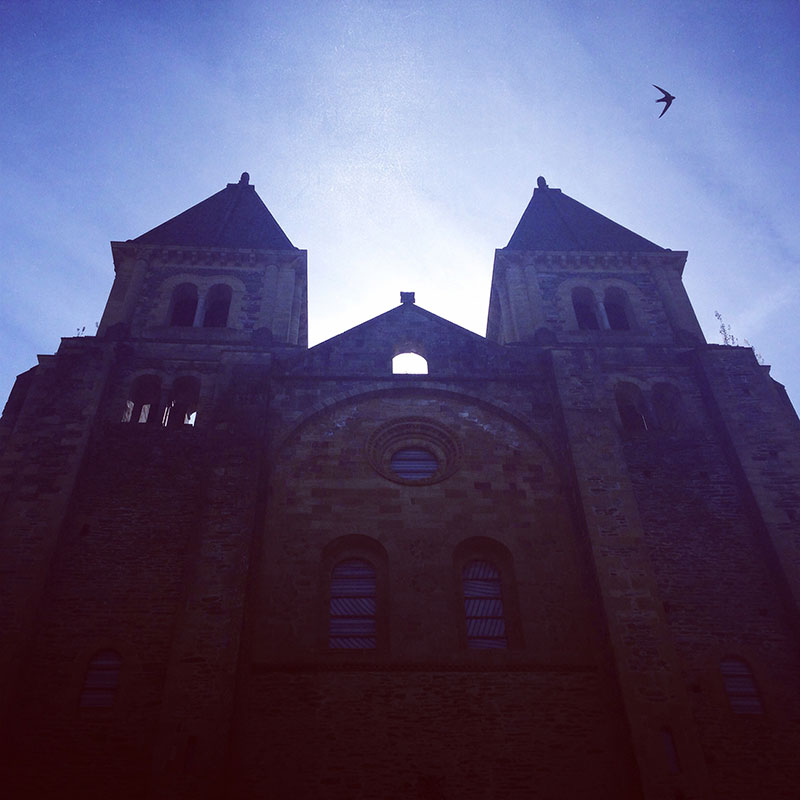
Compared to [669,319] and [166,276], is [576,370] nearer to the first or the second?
[669,319]

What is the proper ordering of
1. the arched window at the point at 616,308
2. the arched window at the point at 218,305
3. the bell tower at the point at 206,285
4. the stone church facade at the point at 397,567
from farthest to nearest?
the arched window at the point at 616,308 → the arched window at the point at 218,305 → the bell tower at the point at 206,285 → the stone church facade at the point at 397,567

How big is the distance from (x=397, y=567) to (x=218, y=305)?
1112 cm

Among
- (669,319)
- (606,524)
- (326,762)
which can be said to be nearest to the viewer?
(326,762)

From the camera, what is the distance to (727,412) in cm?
1631

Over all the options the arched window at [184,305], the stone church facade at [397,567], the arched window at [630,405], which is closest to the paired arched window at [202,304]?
the arched window at [184,305]

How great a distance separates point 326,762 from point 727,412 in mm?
11627

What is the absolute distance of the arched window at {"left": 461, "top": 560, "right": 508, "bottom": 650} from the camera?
42.3ft

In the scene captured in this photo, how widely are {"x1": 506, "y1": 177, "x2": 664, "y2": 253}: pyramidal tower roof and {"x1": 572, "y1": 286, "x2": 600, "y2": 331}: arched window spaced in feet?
5.06

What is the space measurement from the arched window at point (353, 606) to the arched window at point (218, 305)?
9757mm

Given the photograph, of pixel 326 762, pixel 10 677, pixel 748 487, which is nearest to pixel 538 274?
pixel 748 487

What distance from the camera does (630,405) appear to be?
18.0m

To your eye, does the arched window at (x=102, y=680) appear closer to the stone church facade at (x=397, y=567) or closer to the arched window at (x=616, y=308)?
the stone church facade at (x=397, y=567)

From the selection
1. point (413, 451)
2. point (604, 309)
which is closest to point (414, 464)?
point (413, 451)

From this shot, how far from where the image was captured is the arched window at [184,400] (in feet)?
57.9
